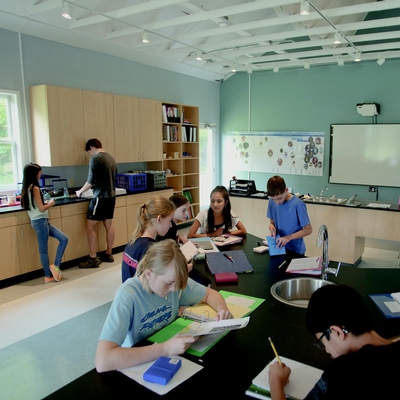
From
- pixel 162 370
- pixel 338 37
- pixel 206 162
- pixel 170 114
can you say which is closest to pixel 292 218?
pixel 162 370

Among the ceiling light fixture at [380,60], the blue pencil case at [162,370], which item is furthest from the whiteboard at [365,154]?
the blue pencil case at [162,370]

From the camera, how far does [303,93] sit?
7.04m

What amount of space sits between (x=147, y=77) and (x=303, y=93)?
2998mm

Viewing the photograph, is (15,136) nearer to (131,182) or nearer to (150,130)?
(131,182)

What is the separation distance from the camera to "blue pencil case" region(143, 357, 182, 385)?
1289 millimetres

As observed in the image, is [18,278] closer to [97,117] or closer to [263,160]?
[97,117]

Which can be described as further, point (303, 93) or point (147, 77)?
point (303, 93)

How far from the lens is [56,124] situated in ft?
15.5

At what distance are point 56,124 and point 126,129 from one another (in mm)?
1228

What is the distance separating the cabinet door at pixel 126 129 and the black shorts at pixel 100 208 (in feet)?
2.94

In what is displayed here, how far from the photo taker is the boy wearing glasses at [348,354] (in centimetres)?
100

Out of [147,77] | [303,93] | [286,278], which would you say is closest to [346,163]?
[303,93]

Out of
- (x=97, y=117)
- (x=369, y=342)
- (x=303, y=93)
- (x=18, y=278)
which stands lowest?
(x=18, y=278)

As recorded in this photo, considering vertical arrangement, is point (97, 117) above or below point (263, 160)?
above
